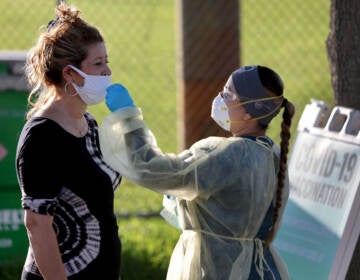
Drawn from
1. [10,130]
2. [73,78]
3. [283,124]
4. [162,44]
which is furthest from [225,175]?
[162,44]

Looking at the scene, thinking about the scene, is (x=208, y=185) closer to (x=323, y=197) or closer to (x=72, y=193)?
(x=72, y=193)

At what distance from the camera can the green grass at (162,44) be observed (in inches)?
442

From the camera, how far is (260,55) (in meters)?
14.6

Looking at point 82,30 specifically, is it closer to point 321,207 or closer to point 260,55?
point 321,207

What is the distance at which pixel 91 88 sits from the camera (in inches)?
150

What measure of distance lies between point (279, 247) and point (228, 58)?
3415mm

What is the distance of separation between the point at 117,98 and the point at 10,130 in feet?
7.77

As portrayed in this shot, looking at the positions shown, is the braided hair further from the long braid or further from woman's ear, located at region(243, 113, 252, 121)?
woman's ear, located at region(243, 113, 252, 121)

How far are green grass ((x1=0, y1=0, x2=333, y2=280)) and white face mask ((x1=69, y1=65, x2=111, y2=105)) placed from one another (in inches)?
177

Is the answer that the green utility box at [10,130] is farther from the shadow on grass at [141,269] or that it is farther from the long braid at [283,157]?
the long braid at [283,157]

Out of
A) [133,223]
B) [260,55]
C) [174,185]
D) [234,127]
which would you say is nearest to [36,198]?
[174,185]

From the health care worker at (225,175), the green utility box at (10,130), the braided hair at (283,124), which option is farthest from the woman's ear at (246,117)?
the green utility box at (10,130)

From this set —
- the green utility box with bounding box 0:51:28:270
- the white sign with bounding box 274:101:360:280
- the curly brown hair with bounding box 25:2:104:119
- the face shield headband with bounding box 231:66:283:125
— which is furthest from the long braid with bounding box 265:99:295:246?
the green utility box with bounding box 0:51:28:270

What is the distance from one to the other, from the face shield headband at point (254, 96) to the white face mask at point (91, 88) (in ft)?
1.70
